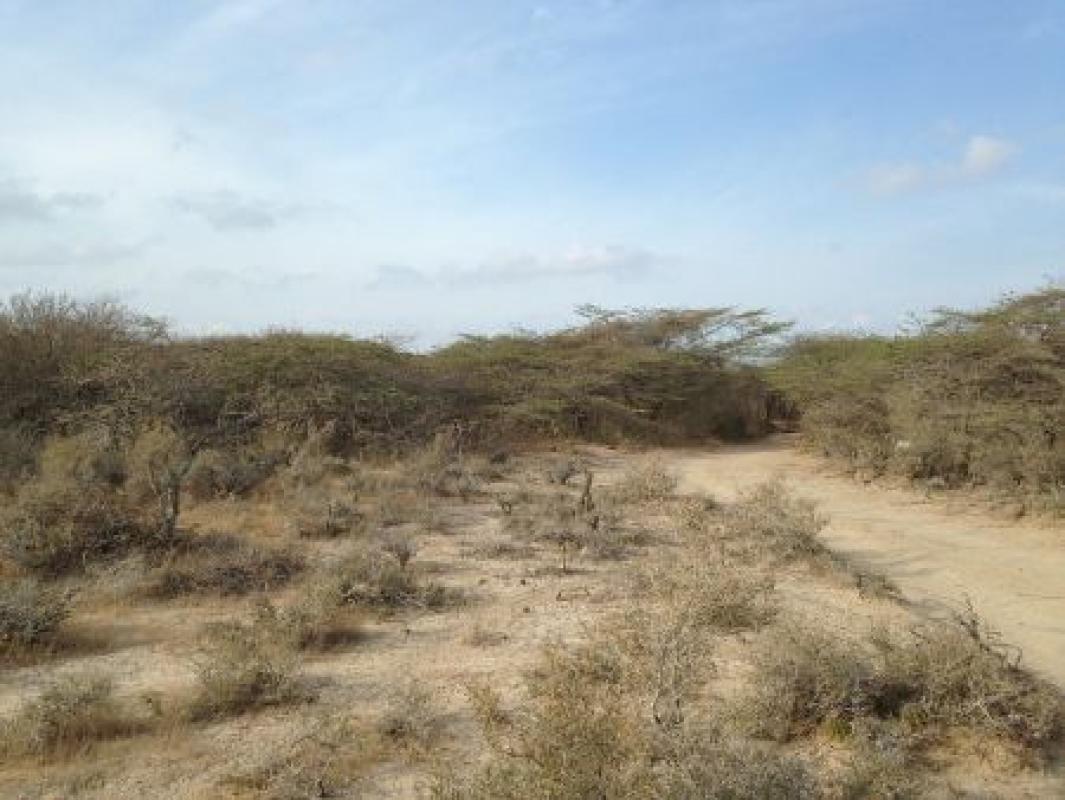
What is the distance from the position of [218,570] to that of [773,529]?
498 centimetres

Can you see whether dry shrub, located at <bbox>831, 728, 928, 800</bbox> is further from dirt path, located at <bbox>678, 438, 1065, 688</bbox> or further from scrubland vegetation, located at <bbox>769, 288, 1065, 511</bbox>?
scrubland vegetation, located at <bbox>769, 288, 1065, 511</bbox>

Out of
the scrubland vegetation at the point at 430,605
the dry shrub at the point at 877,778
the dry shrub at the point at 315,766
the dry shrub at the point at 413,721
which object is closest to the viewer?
the dry shrub at the point at 877,778

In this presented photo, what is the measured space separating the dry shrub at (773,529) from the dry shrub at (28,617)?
554 centimetres

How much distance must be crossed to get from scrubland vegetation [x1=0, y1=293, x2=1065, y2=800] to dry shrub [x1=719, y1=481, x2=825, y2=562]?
4 cm

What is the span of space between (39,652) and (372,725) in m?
2.56

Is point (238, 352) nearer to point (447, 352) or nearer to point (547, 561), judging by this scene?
point (447, 352)

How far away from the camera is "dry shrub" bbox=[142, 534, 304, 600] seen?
7.44 metres

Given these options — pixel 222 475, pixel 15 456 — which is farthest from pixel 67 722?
pixel 15 456

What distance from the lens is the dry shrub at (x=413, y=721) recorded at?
480 centimetres

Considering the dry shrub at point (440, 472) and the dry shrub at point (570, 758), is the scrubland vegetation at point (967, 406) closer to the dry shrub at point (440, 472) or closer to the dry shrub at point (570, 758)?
the dry shrub at point (440, 472)

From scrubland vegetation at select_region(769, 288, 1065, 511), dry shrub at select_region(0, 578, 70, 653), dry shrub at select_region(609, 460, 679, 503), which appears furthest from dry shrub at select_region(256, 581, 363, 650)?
Result: scrubland vegetation at select_region(769, 288, 1065, 511)

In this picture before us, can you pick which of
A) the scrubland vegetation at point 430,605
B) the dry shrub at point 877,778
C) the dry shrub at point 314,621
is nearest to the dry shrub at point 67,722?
the scrubland vegetation at point 430,605

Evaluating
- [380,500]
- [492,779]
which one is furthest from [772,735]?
[380,500]

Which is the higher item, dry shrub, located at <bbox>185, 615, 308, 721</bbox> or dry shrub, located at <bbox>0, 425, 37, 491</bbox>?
dry shrub, located at <bbox>0, 425, 37, 491</bbox>
